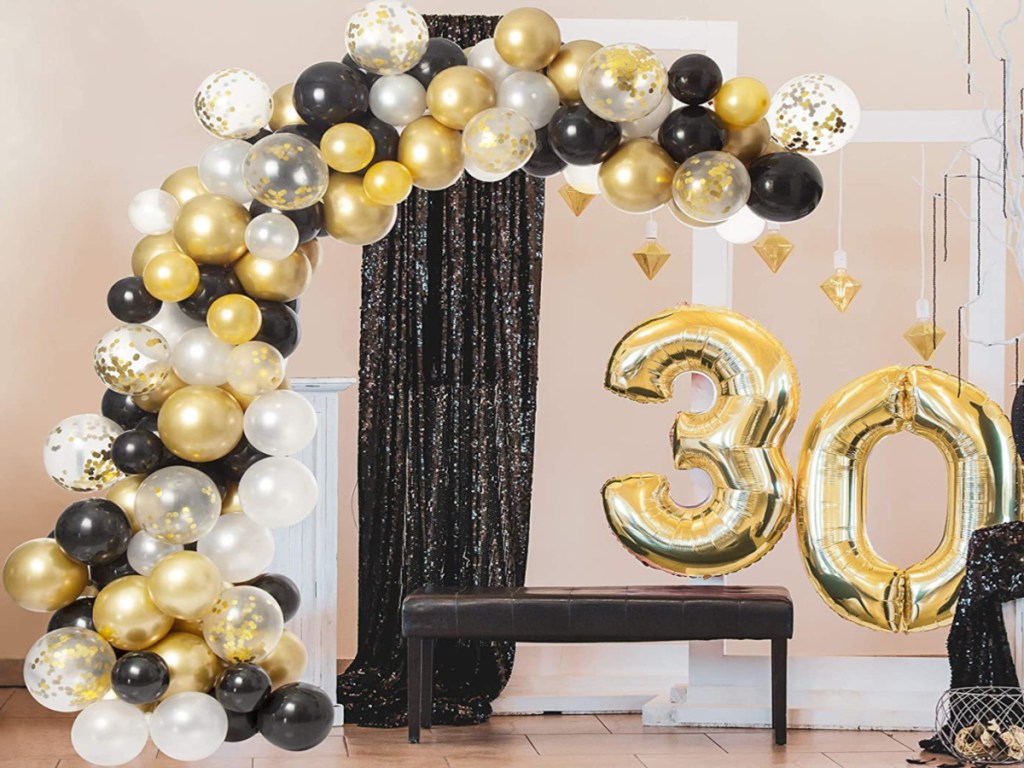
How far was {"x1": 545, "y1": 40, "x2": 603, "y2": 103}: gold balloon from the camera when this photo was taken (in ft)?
10.4

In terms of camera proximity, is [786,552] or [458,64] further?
[786,552]

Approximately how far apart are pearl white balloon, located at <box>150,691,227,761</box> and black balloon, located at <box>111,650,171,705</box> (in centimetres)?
4

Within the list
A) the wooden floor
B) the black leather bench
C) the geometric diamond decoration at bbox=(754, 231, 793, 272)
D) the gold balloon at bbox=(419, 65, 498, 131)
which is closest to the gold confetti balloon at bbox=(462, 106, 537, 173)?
the gold balloon at bbox=(419, 65, 498, 131)

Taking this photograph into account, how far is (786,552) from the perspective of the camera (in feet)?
17.9

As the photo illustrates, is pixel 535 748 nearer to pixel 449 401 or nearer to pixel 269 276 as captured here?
pixel 449 401

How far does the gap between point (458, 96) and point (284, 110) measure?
435 mm

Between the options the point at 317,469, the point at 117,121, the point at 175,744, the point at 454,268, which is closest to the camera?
the point at 175,744

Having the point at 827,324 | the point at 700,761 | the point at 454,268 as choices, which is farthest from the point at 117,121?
the point at 700,761

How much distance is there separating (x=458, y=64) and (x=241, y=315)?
785 millimetres

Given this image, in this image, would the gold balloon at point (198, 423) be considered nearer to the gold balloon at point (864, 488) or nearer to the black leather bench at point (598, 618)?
the black leather bench at point (598, 618)

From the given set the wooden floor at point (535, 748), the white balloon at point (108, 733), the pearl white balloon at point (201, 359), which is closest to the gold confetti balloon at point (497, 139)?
the pearl white balloon at point (201, 359)

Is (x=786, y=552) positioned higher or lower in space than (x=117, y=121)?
lower

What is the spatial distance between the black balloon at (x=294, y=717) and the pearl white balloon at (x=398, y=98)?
1.30m

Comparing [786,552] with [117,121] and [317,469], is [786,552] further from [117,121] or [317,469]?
[117,121]
